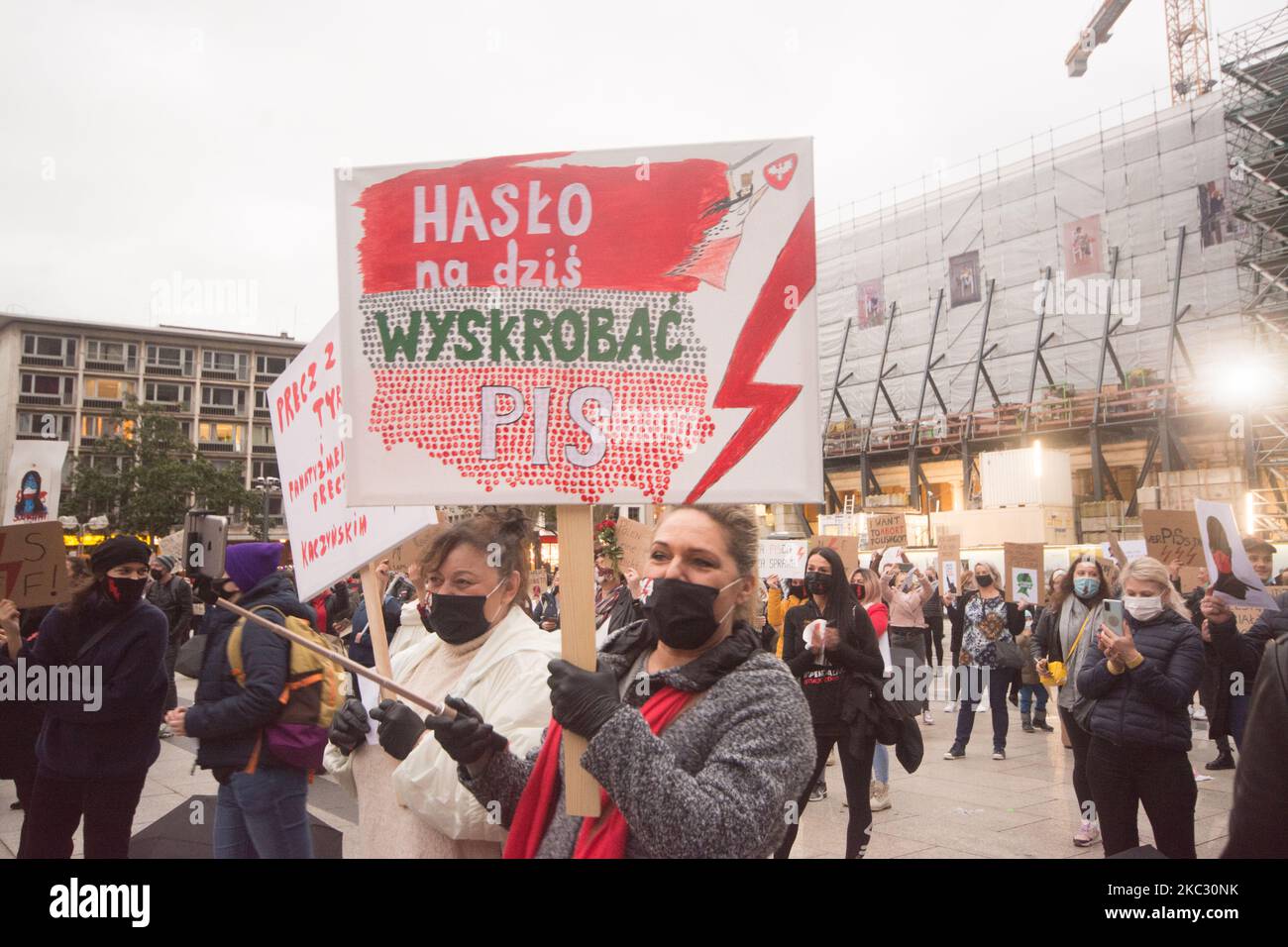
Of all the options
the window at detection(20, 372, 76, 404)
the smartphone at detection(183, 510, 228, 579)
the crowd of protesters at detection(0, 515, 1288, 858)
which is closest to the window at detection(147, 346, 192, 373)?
the window at detection(20, 372, 76, 404)

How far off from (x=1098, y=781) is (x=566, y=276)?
3753 millimetres

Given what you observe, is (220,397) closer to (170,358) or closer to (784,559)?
(170,358)

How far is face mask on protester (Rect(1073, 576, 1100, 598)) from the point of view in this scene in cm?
574

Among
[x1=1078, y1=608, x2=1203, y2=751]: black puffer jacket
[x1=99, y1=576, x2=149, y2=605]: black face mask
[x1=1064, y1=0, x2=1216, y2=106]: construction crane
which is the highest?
[x1=1064, y1=0, x2=1216, y2=106]: construction crane

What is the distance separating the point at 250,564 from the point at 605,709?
104 inches

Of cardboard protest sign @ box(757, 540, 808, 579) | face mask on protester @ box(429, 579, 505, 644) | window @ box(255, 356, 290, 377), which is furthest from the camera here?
window @ box(255, 356, 290, 377)

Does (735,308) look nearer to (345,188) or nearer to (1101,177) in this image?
(345,188)

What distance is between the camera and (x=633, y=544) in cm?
841

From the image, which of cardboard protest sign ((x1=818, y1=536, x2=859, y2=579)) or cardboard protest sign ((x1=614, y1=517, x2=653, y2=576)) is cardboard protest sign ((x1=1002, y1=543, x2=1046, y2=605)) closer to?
cardboard protest sign ((x1=818, y1=536, x2=859, y2=579))

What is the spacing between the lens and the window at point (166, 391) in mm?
68688

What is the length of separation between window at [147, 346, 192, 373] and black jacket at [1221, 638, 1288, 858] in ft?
252

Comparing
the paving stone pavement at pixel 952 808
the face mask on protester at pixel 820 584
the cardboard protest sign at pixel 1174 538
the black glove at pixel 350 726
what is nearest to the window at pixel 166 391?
the paving stone pavement at pixel 952 808

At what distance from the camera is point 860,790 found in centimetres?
538
